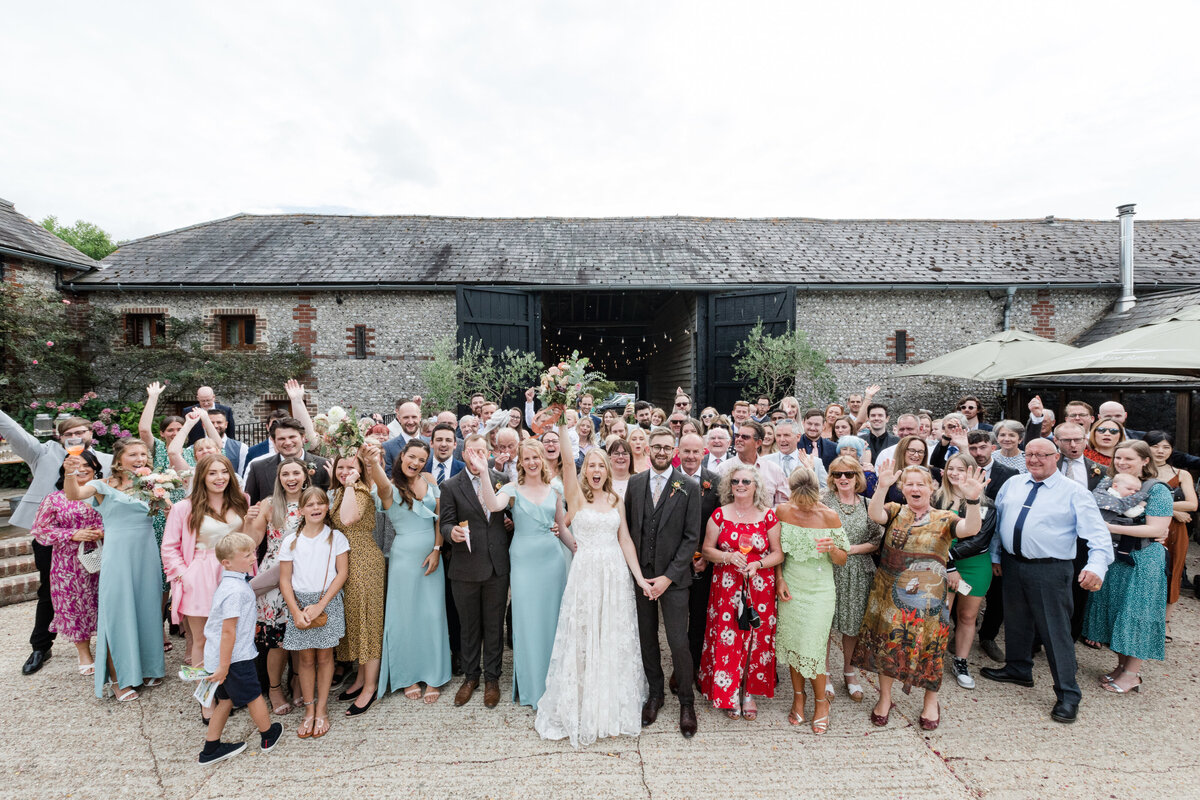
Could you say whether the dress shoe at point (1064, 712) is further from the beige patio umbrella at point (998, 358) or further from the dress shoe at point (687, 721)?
the beige patio umbrella at point (998, 358)

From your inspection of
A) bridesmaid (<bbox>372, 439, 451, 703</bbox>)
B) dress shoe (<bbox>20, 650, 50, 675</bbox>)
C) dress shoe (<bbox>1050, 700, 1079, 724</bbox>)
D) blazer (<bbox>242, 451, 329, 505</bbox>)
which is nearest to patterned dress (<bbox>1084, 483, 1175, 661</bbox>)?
dress shoe (<bbox>1050, 700, 1079, 724</bbox>)

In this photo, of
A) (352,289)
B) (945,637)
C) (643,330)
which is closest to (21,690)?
(945,637)

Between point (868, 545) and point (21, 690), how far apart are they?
6.42 metres

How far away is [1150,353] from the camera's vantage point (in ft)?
15.9

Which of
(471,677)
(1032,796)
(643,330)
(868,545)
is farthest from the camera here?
(643,330)

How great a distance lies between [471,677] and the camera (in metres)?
3.82

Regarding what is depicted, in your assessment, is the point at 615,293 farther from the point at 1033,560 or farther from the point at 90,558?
the point at 90,558

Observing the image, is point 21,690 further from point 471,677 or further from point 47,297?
point 47,297

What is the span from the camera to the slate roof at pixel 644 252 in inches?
491

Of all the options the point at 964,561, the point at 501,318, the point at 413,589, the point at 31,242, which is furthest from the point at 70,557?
the point at 31,242

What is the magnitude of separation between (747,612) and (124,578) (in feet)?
14.8

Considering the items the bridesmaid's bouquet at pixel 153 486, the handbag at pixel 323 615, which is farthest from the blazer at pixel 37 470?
the handbag at pixel 323 615

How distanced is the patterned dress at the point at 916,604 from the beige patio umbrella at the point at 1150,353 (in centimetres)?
317

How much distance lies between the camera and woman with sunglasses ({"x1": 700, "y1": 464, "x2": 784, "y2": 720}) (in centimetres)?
345
